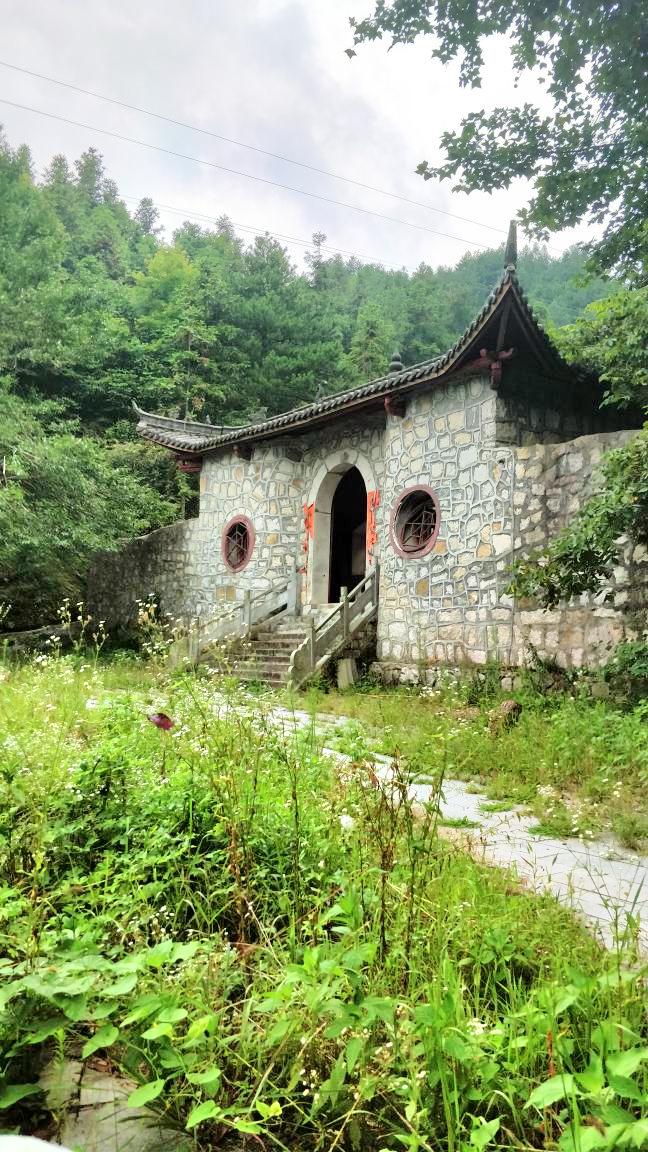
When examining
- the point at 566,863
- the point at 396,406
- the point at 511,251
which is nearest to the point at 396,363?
the point at 396,406

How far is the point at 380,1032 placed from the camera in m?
1.72

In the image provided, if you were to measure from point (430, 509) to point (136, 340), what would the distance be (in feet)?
53.3

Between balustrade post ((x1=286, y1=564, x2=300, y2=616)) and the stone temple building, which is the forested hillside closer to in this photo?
the stone temple building

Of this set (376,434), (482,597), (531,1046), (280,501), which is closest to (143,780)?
(531,1046)

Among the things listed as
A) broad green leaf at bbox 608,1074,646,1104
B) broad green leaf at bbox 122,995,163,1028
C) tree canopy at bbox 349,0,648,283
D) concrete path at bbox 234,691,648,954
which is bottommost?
concrete path at bbox 234,691,648,954

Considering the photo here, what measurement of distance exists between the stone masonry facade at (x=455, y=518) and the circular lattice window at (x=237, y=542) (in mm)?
219

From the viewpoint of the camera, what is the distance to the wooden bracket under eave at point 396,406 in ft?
31.8

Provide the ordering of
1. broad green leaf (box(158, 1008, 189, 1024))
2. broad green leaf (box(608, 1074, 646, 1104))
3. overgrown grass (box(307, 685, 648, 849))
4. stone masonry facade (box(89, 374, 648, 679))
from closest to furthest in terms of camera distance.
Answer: broad green leaf (box(608, 1074, 646, 1104))
broad green leaf (box(158, 1008, 189, 1024))
overgrown grass (box(307, 685, 648, 849))
stone masonry facade (box(89, 374, 648, 679))

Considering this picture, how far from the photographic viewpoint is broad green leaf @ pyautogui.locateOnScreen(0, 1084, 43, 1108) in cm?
155

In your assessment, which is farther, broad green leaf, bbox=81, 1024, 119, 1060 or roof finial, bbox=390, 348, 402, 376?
roof finial, bbox=390, 348, 402, 376

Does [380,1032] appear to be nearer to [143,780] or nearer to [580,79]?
[143,780]

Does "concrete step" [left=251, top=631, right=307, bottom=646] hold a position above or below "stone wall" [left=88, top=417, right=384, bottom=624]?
below

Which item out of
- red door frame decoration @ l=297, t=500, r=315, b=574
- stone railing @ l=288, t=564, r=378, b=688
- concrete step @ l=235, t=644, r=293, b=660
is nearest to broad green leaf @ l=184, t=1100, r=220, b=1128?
stone railing @ l=288, t=564, r=378, b=688

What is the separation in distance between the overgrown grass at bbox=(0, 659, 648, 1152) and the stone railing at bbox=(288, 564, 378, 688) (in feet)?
20.1
